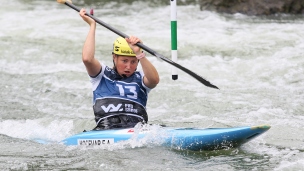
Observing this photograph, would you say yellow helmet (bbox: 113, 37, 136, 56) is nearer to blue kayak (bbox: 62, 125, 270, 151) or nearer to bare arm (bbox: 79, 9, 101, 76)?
bare arm (bbox: 79, 9, 101, 76)

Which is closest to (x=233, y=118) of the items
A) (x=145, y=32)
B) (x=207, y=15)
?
(x=145, y=32)

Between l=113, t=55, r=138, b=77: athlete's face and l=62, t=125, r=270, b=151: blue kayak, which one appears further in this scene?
l=113, t=55, r=138, b=77: athlete's face

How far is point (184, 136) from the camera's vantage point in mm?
5172

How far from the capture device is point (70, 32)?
39.1 ft

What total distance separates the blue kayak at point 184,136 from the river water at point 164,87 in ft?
0.21

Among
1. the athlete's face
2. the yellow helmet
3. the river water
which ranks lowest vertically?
the river water

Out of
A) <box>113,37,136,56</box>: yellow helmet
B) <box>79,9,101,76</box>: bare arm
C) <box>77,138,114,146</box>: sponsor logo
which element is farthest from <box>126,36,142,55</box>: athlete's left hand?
<box>77,138,114,146</box>: sponsor logo

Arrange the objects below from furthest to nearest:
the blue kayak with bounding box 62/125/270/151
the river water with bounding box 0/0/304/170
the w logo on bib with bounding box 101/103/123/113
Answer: the w logo on bib with bounding box 101/103/123/113 → the river water with bounding box 0/0/304/170 → the blue kayak with bounding box 62/125/270/151

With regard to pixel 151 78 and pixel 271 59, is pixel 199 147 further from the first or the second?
pixel 271 59

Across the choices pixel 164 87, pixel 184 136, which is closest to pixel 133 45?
pixel 184 136

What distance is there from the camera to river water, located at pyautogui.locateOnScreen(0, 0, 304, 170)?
511 centimetres

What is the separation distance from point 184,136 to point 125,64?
0.81 m

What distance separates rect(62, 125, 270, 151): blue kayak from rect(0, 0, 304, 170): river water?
0.06m

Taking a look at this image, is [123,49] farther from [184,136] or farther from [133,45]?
[184,136]
